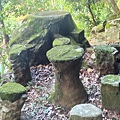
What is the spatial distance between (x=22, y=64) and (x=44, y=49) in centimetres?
106

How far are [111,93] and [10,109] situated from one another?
4.62ft

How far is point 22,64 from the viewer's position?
427 centimetres

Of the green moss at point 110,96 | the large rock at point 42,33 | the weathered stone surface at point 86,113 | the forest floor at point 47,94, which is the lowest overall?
the forest floor at point 47,94

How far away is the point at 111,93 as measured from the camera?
3.19 meters

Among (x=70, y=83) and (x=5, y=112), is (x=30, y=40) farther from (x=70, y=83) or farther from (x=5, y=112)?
(x=5, y=112)

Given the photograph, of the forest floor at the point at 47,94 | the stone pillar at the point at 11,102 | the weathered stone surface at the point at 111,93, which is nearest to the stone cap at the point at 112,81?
the weathered stone surface at the point at 111,93

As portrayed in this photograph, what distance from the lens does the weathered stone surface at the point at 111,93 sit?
3148mm

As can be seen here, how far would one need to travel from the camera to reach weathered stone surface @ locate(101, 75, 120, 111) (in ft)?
10.3

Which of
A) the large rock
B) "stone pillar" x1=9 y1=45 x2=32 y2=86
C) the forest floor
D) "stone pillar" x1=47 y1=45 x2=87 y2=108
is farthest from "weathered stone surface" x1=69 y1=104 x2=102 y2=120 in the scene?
the large rock

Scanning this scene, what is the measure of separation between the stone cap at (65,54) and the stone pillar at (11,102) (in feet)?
2.24

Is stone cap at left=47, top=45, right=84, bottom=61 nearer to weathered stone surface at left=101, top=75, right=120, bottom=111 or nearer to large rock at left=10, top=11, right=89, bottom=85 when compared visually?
weathered stone surface at left=101, top=75, right=120, bottom=111

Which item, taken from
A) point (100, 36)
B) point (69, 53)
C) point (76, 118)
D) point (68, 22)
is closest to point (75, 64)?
point (69, 53)

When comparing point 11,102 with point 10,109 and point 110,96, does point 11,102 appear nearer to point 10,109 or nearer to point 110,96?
point 10,109

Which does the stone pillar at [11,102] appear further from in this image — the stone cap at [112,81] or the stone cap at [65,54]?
the stone cap at [112,81]
